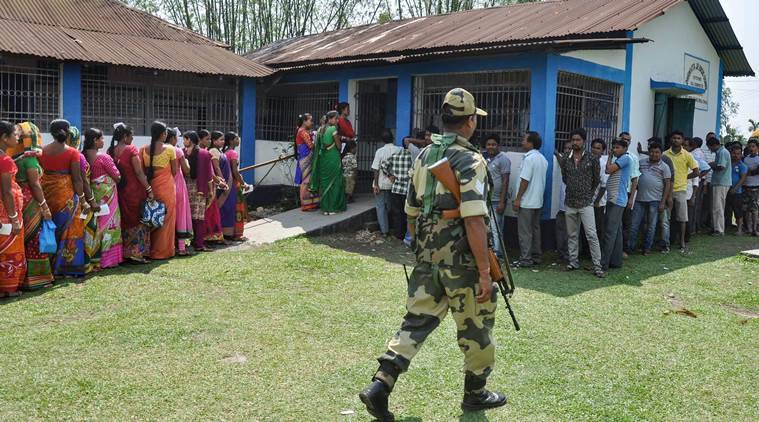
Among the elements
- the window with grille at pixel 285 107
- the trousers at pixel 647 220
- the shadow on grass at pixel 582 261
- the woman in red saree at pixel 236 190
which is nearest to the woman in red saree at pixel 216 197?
the woman in red saree at pixel 236 190

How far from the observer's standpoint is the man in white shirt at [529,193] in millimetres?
8078

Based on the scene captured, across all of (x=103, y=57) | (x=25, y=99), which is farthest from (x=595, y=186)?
(x=25, y=99)

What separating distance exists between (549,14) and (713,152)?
3.79 meters

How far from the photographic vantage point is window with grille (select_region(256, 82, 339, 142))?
1319 cm

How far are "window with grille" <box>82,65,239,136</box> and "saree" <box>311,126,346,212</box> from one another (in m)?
2.91

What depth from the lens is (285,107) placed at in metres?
13.8

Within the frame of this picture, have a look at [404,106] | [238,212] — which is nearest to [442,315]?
[238,212]

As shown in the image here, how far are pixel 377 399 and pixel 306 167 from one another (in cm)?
752

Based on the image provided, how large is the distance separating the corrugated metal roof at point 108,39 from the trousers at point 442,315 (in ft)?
27.1

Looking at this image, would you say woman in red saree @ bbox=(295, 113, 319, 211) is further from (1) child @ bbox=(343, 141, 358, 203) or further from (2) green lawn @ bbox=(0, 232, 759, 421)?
(2) green lawn @ bbox=(0, 232, 759, 421)

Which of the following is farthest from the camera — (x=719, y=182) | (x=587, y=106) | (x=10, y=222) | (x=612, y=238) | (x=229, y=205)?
(x=719, y=182)

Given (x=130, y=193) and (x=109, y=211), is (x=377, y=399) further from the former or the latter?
(x=130, y=193)

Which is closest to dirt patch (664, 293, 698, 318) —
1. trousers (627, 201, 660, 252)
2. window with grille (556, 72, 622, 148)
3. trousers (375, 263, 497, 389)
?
trousers (627, 201, 660, 252)

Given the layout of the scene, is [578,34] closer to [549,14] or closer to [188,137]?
[549,14]
